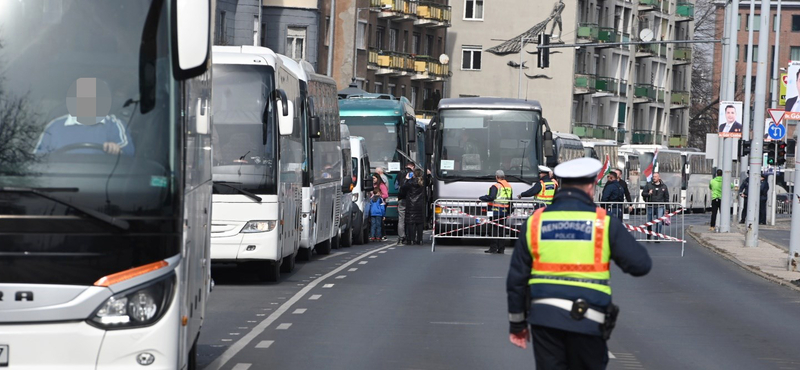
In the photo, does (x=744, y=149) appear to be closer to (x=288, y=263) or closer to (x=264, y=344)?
(x=288, y=263)

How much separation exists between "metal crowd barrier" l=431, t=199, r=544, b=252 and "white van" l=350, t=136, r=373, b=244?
7.77 ft

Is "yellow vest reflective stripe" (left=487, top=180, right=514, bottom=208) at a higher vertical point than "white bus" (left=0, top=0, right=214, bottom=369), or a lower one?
lower

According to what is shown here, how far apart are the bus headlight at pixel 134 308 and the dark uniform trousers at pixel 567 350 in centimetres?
192

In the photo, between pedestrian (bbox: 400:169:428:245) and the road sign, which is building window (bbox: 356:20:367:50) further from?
pedestrian (bbox: 400:169:428:245)

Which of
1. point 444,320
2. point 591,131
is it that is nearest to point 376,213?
point 444,320

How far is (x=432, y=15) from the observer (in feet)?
279

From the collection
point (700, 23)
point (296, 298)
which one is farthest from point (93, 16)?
point (700, 23)

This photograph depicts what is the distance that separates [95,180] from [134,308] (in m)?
0.70

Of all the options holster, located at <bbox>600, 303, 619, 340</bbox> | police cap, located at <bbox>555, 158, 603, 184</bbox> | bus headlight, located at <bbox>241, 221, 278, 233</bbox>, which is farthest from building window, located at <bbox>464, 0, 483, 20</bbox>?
holster, located at <bbox>600, 303, 619, 340</bbox>

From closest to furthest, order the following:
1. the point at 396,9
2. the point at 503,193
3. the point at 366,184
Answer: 1. the point at 503,193
2. the point at 366,184
3. the point at 396,9

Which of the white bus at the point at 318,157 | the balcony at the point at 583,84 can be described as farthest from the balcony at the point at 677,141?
the white bus at the point at 318,157

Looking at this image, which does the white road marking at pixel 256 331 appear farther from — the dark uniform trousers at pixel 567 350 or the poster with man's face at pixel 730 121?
the poster with man's face at pixel 730 121

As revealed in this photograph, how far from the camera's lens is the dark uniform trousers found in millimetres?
7383

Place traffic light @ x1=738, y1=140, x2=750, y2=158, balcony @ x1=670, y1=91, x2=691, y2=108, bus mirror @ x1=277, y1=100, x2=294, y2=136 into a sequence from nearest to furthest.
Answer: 1. bus mirror @ x1=277, y1=100, x2=294, y2=136
2. traffic light @ x1=738, y1=140, x2=750, y2=158
3. balcony @ x1=670, y1=91, x2=691, y2=108
